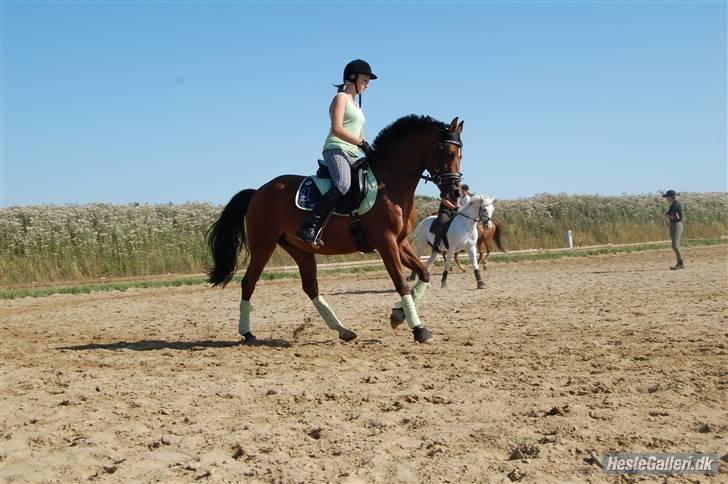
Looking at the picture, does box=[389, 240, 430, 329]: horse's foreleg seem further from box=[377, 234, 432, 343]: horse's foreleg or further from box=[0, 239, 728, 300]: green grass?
box=[0, 239, 728, 300]: green grass

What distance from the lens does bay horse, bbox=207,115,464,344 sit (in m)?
9.01

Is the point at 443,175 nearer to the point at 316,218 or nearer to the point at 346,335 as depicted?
the point at 316,218

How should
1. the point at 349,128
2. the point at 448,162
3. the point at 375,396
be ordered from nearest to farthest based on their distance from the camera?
A: 1. the point at 375,396
2. the point at 448,162
3. the point at 349,128

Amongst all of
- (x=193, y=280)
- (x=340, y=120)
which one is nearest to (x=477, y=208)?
(x=193, y=280)

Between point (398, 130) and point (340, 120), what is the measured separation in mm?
946

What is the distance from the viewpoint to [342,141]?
9.16 meters

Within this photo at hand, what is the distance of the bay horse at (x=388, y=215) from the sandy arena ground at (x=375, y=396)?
2.12 feet

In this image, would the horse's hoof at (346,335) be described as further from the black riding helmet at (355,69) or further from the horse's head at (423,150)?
the black riding helmet at (355,69)

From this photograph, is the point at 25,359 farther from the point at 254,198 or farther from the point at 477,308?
the point at 477,308

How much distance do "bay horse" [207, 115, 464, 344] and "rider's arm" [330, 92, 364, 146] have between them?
1.72ft

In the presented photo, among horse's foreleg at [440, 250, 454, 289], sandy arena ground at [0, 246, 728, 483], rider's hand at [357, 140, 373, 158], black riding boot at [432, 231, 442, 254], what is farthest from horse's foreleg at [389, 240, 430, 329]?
black riding boot at [432, 231, 442, 254]

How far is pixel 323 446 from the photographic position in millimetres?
4898

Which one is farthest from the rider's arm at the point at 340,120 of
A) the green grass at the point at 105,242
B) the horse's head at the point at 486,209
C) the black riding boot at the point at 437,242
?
the green grass at the point at 105,242

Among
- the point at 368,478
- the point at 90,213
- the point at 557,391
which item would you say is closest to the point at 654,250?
the point at 90,213
